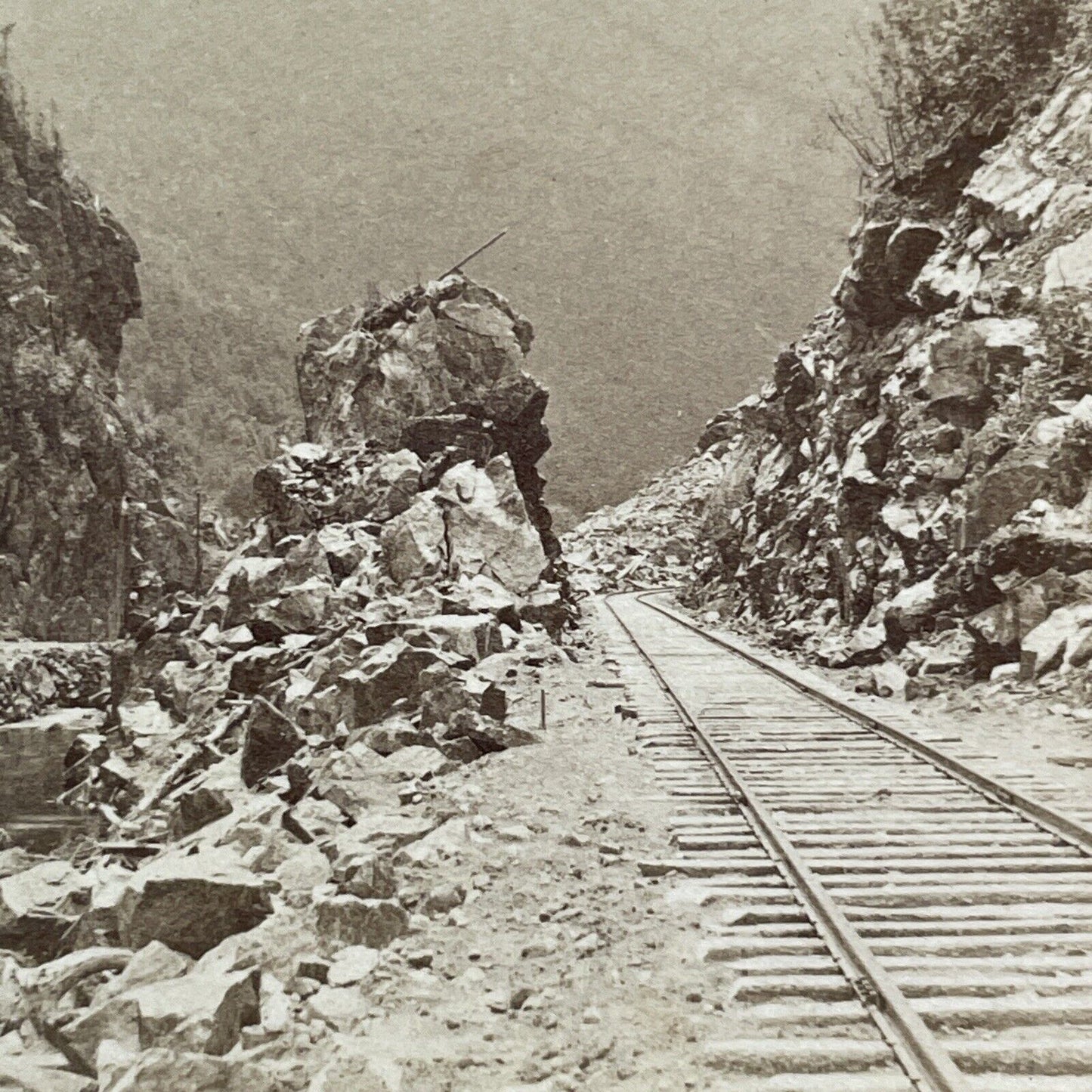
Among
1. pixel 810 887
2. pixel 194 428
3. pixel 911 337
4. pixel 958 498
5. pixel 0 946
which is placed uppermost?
pixel 194 428

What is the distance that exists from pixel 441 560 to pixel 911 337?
12.0 meters

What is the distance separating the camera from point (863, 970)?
16.2 feet

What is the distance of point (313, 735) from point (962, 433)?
516 inches

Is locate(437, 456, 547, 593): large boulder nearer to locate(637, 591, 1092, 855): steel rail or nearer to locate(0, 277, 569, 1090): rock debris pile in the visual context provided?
locate(0, 277, 569, 1090): rock debris pile

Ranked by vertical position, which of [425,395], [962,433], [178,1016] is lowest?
[178,1016]

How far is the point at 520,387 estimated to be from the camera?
27.5 m

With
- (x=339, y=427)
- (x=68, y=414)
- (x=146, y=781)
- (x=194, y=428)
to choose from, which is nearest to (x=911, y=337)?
(x=339, y=427)

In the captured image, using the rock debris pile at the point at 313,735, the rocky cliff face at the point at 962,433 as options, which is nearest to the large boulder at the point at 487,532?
the rock debris pile at the point at 313,735

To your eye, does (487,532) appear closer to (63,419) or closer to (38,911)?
(38,911)

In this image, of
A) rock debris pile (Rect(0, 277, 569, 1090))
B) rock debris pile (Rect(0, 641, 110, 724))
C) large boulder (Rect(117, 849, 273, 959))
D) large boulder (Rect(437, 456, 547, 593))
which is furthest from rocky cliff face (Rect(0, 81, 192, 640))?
large boulder (Rect(117, 849, 273, 959))

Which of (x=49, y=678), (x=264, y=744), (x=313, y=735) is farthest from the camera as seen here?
(x=49, y=678)

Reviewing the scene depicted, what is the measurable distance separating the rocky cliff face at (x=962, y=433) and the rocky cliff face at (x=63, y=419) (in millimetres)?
53506

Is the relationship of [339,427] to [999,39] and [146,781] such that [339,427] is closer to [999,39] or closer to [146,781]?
[146,781]

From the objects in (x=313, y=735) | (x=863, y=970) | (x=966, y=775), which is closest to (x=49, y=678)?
(x=313, y=735)
